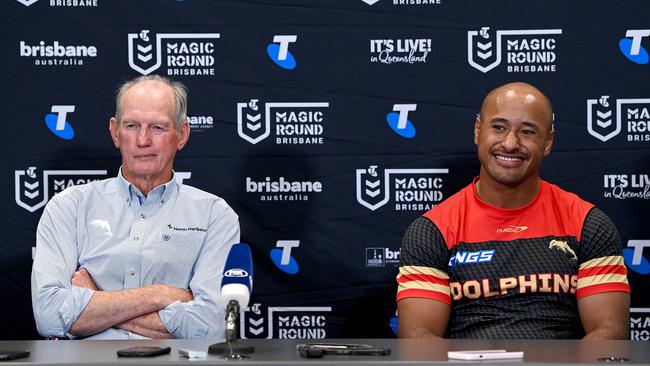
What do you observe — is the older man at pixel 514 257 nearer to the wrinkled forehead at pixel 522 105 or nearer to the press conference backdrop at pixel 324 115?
the wrinkled forehead at pixel 522 105

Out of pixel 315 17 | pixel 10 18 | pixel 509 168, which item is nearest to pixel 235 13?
pixel 315 17

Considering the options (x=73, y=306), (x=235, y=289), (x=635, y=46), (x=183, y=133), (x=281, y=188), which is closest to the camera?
(x=235, y=289)

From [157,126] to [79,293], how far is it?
676mm

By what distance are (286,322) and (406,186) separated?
30.6 inches

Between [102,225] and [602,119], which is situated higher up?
[602,119]

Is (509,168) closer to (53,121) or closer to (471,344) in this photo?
(471,344)

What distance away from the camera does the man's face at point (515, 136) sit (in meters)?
3.32

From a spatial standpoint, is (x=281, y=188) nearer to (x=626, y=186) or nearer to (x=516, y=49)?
(x=516, y=49)

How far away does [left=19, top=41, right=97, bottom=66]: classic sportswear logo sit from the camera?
3938 millimetres

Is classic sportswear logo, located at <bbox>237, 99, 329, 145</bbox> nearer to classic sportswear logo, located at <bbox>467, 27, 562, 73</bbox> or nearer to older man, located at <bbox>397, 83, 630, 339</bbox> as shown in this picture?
classic sportswear logo, located at <bbox>467, 27, 562, 73</bbox>

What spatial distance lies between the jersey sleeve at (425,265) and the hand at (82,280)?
1.11 metres

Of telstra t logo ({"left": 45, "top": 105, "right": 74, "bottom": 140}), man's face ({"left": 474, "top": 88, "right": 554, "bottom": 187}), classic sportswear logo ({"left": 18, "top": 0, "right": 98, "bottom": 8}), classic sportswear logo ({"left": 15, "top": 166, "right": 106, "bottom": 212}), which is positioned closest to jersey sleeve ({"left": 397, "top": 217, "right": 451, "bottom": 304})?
man's face ({"left": 474, "top": 88, "right": 554, "bottom": 187})

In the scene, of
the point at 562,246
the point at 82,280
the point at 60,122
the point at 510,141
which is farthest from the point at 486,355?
the point at 60,122

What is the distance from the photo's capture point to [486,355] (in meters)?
2.10
